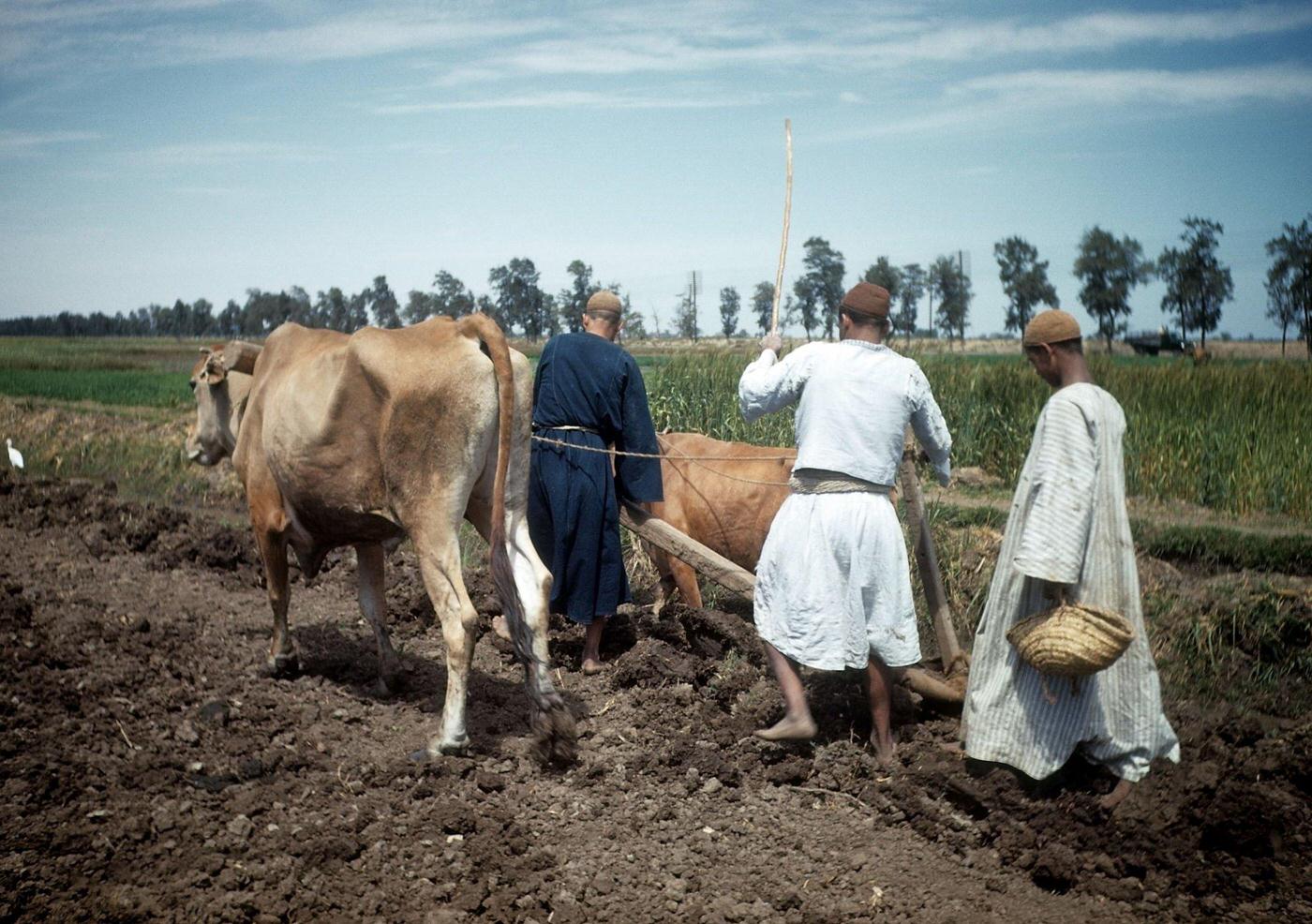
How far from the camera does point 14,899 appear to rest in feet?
12.2

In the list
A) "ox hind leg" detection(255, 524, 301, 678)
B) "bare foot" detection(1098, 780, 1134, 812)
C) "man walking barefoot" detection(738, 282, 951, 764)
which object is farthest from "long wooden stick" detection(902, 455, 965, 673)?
"ox hind leg" detection(255, 524, 301, 678)

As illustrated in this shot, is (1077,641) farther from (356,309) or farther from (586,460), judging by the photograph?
(356,309)

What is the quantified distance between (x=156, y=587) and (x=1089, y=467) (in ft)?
21.1

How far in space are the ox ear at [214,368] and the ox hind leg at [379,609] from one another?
1.93 metres

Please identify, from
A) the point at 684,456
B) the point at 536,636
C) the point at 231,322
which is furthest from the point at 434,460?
the point at 231,322

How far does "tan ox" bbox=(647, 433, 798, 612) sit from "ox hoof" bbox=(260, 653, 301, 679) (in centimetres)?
230

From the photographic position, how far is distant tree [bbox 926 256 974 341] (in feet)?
163

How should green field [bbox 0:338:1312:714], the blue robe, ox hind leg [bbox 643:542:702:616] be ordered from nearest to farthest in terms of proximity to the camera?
the blue robe → green field [bbox 0:338:1312:714] → ox hind leg [bbox 643:542:702:616]

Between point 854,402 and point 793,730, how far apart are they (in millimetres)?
1448

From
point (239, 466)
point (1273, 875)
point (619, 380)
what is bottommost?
point (1273, 875)

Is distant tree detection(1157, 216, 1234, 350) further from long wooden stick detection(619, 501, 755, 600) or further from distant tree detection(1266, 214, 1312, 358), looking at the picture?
long wooden stick detection(619, 501, 755, 600)

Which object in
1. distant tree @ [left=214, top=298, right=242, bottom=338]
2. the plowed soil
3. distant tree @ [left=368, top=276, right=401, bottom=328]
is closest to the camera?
the plowed soil

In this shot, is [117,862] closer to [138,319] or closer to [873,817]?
[873,817]

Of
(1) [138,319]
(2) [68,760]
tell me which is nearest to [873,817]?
(2) [68,760]
